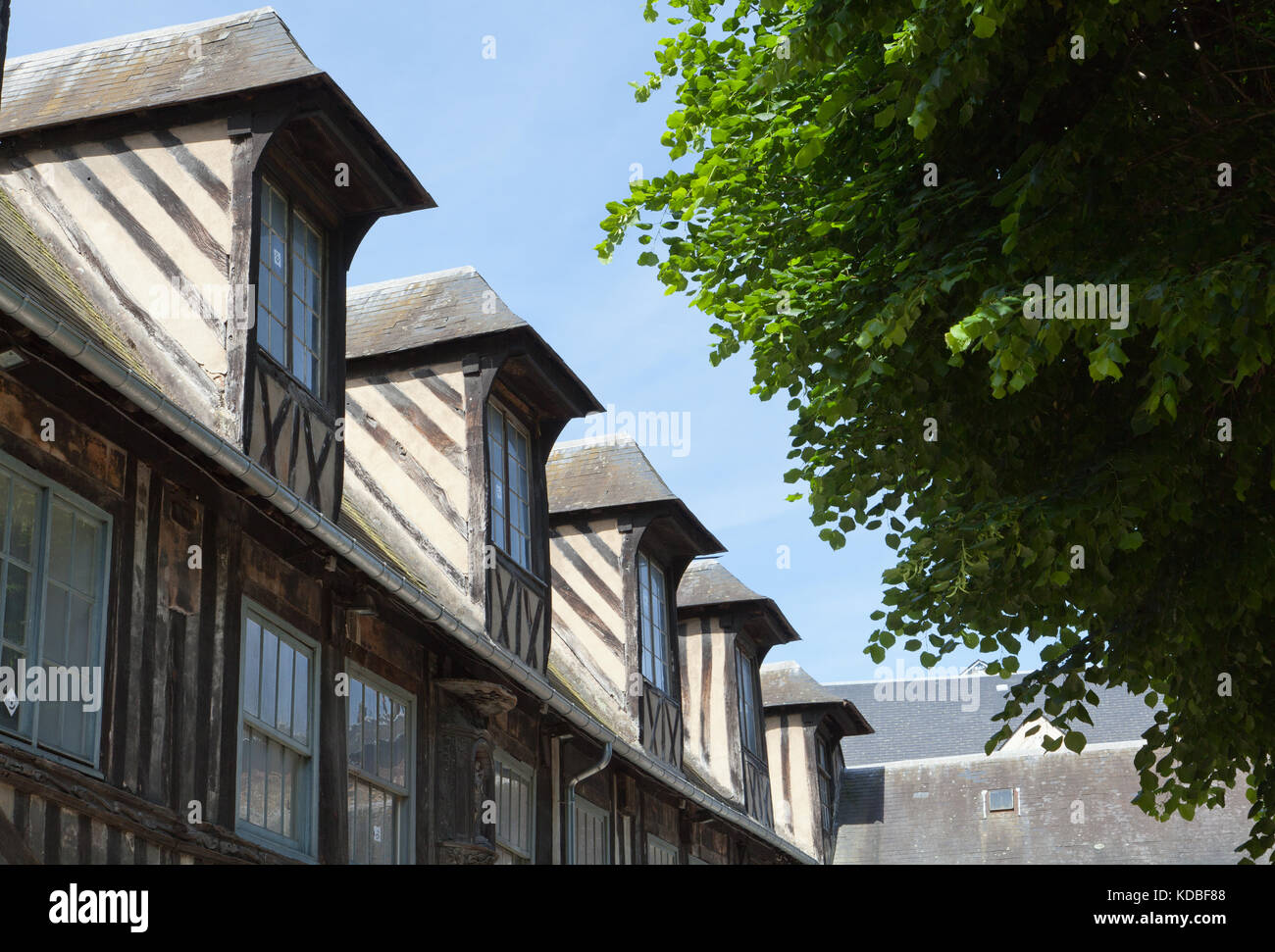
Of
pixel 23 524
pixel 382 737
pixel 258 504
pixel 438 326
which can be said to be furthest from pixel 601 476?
pixel 23 524

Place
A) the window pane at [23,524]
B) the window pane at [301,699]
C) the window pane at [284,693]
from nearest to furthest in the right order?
the window pane at [23,524] → the window pane at [284,693] → the window pane at [301,699]

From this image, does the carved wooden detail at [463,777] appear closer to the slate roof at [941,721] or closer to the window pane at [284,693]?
the window pane at [284,693]

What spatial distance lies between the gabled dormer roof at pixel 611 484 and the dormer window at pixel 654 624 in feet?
1.84

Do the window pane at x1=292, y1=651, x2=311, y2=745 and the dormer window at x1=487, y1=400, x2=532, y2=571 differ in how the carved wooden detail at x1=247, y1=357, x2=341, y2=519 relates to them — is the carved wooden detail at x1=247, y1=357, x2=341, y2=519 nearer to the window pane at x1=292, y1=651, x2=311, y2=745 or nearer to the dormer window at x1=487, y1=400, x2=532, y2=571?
the window pane at x1=292, y1=651, x2=311, y2=745

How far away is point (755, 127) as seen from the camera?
826 centimetres

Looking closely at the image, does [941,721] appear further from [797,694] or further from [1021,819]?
[797,694]

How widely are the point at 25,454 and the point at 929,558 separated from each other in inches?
171

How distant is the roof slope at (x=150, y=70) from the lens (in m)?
9.85

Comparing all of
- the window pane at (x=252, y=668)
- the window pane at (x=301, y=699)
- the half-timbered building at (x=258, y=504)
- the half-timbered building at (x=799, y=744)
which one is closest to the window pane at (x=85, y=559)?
the half-timbered building at (x=258, y=504)

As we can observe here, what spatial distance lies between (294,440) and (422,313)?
370 cm

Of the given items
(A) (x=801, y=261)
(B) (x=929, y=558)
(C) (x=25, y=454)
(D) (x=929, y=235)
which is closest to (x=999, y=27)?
(D) (x=929, y=235)

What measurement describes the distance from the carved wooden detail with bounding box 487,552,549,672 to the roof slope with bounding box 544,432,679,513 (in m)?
2.80

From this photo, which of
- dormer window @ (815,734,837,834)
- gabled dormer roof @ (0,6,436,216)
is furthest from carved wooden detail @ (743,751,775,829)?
gabled dormer roof @ (0,6,436,216)
